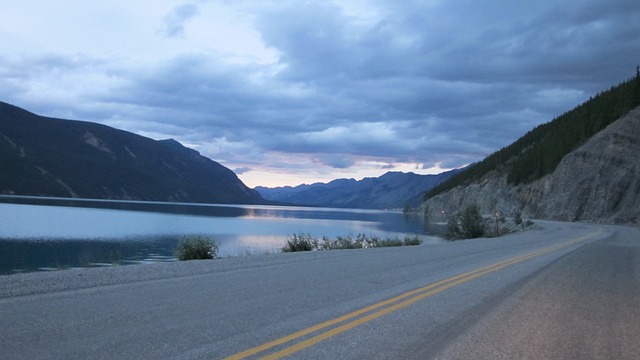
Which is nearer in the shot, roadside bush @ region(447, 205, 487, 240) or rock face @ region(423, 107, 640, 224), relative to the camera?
roadside bush @ region(447, 205, 487, 240)

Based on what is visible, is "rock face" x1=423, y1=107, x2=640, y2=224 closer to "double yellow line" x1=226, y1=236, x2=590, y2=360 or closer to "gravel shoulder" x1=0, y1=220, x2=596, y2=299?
"double yellow line" x1=226, y1=236, x2=590, y2=360

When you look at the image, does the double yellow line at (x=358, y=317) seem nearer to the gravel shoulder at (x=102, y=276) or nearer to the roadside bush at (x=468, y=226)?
the gravel shoulder at (x=102, y=276)

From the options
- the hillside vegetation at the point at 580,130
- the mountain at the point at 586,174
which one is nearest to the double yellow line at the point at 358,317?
the mountain at the point at 586,174

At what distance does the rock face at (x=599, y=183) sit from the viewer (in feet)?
199

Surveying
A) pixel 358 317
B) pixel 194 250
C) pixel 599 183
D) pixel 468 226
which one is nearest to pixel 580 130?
pixel 599 183

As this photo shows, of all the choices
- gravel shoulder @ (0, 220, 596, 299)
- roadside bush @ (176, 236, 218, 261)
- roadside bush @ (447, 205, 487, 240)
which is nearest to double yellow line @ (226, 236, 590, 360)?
gravel shoulder @ (0, 220, 596, 299)

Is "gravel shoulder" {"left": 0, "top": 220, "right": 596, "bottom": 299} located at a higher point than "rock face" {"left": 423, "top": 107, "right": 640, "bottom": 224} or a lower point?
lower

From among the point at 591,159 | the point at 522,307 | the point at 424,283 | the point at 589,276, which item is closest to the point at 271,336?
the point at 522,307

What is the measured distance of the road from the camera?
589cm

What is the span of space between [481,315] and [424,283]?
10.3 ft

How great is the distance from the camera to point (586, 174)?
69.8m

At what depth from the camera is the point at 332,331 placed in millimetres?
6629

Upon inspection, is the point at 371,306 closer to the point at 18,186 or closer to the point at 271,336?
the point at 271,336

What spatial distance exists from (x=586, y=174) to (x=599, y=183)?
462cm
